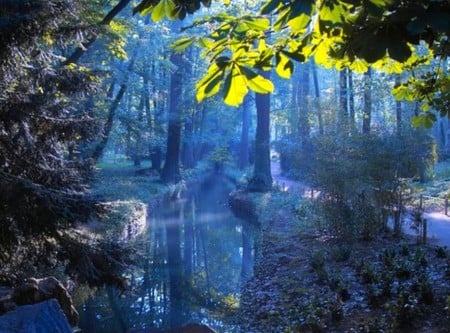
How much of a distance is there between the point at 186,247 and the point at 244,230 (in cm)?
314

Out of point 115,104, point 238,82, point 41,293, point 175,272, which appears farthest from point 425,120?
point 115,104

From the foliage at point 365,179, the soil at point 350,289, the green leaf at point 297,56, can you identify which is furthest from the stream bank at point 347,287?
the green leaf at point 297,56

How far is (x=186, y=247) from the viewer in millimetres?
14875

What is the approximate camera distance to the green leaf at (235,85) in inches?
67.2

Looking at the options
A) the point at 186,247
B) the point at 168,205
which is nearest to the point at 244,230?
the point at 186,247

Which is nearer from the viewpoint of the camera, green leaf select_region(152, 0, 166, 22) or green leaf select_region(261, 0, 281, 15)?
green leaf select_region(261, 0, 281, 15)

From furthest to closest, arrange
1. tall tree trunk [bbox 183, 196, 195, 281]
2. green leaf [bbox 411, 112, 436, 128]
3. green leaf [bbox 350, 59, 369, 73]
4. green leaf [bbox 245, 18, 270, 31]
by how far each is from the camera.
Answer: tall tree trunk [bbox 183, 196, 195, 281] < green leaf [bbox 411, 112, 436, 128] < green leaf [bbox 350, 59, 369, 73] < green leaf [bbox 245, 18, 270, 31]

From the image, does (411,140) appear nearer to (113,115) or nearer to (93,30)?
(93,30)

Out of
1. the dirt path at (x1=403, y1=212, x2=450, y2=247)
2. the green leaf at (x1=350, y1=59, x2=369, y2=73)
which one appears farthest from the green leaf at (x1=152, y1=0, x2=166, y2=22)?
the dirt path at (x1=403, y1=212, x2=450, y2=247)

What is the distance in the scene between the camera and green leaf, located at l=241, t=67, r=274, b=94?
172 cm

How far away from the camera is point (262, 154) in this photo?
2255cm

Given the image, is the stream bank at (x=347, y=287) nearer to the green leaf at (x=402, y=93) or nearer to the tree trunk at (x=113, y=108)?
the green leaf at (x=402, y=93)

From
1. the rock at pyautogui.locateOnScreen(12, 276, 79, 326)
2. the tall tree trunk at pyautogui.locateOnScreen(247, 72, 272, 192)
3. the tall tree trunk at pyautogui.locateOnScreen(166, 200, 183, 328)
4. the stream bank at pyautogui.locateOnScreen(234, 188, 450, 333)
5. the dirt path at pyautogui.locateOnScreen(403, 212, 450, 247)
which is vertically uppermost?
the tall tree trunk at pyautogui.locateOnScreen(247, 72, 272, 192)

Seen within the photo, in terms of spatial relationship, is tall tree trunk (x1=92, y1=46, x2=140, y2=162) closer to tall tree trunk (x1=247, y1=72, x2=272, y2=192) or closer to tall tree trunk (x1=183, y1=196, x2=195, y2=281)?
tall tree trunk (x1=183, y1=196, x2=195, y2=281)
